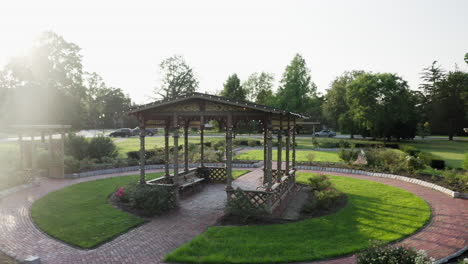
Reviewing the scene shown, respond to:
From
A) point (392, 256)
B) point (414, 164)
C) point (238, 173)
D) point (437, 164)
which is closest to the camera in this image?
point (392, 256)

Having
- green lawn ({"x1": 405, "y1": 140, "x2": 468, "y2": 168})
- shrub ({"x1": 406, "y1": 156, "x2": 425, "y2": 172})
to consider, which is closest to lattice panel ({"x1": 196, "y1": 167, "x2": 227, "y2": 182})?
shrub ({"x1": 406, "y1": 156, "x2": 425, "y2": 172})

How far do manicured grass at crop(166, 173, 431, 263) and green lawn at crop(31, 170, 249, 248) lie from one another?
2.72m

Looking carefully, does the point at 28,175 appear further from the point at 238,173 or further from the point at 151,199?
the point at 238,173

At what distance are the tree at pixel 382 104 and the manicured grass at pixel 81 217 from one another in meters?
36.0

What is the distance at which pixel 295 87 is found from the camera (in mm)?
47250

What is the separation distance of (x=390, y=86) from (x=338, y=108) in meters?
18.1

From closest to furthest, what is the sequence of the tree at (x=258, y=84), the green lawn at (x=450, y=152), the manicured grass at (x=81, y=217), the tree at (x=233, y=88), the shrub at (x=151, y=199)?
the manicured grass at (x=81, y=217) → the shrub at (x=151, y=199) → the green lawn at (x=450, y=152) → the tree at (x=233, y=88) → the tree at (x=258, y=84)

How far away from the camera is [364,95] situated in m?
40.8

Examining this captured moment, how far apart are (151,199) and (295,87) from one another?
39.9 metres

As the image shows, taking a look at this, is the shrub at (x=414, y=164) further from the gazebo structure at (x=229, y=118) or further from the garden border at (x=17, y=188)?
the garden border at (x=17, y=188)

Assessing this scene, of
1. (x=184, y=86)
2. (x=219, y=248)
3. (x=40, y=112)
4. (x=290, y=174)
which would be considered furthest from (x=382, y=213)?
(x=184, y=86)

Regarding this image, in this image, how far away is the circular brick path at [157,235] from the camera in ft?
24.5

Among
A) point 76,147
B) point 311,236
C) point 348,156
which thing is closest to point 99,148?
point 76,147

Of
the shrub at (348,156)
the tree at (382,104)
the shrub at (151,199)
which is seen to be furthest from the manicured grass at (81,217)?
the tree at (382,104)
